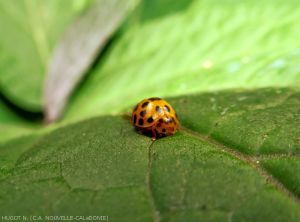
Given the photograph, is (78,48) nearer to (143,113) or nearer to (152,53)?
(152,53)

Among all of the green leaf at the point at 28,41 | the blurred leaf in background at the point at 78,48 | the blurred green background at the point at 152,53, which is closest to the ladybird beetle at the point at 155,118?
the blurred green background at the point at 152,53

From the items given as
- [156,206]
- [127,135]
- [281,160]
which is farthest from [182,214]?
[127,135]

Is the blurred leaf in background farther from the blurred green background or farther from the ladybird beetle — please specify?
the ladybird beetle

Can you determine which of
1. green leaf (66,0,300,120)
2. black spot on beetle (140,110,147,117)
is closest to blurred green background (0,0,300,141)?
green leaf (66,0,300,120)

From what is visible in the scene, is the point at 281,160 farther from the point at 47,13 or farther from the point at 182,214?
the point at 47,13

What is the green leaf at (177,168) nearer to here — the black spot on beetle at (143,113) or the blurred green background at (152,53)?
the black spot on beetle at (143,113)

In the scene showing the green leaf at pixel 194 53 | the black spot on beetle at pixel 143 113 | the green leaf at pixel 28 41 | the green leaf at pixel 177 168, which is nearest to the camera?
the green leaf at pixel 177 168

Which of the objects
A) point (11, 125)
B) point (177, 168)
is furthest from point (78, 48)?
point (177, 168)
